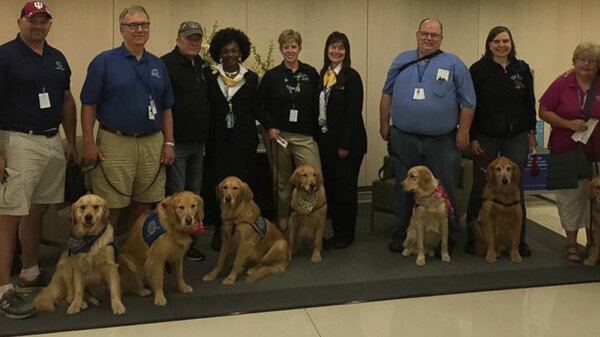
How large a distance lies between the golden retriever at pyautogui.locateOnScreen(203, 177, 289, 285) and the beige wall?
2.57 metres

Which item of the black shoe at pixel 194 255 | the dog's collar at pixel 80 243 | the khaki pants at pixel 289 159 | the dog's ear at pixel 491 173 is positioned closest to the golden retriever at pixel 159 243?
the dog's collar at pixel 80 243

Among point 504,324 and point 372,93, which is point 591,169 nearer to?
point 504,324

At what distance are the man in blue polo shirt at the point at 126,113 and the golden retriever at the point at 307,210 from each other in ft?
3.15

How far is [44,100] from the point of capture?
11.0ft

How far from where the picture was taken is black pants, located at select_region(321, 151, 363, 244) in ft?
14.7

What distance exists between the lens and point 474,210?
4.52 m

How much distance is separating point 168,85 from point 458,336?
2.18 metres

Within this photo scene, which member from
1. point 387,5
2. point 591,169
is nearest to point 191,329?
point 591,169

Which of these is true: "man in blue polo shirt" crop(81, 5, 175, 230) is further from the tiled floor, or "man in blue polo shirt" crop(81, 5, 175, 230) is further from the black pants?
the black pants

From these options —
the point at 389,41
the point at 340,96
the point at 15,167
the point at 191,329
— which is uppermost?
the point at 389,41

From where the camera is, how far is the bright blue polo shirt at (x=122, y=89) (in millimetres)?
3531

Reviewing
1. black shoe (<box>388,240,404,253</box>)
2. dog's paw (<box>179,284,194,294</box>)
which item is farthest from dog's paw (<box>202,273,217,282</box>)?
black shoe (<box>388,240,404,253</box>)

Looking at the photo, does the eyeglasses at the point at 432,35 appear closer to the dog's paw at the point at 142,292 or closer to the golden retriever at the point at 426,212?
the golden retriever at the point at 426,212

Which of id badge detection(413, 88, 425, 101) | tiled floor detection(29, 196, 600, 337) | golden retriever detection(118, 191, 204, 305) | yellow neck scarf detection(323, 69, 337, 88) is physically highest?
yellow neck scarf detection(323, 69, 337, 88)
